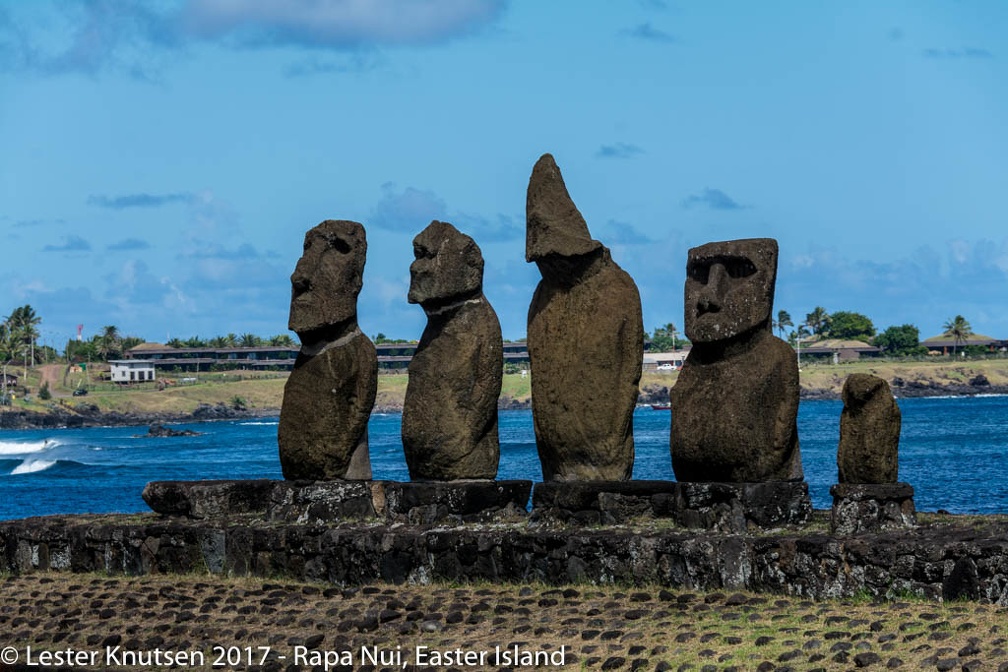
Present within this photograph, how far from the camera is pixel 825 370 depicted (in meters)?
153

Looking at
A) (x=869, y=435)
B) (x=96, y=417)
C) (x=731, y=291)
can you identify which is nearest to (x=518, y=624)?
(x=869, y=435)

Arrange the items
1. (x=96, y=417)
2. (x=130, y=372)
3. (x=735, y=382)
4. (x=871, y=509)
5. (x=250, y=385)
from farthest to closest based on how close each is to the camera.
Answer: (x=130, y=372) < (x=250, y=385) < (x=96, y=417) < (x=735, y=382) < (x=871, y=509)

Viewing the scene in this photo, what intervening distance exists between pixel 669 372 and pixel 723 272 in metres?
142

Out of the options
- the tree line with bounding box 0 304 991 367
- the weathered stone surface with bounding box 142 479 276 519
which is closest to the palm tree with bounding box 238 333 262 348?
the tree line with bounding box 0 304 991 367

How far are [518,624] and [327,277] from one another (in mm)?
5435

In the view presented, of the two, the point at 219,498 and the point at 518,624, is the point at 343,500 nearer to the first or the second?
the point at 219,498

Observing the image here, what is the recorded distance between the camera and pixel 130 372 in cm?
15312

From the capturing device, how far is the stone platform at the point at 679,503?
13.8 meters

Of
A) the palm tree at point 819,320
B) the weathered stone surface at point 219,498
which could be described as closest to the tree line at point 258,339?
the palm tree at point 819,320

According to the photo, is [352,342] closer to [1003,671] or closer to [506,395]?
[1003,671]

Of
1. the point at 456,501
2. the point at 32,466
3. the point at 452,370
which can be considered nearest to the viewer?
the point at 456,501

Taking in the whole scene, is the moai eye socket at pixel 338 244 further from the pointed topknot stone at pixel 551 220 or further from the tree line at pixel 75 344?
the tree line at pixel 75 344

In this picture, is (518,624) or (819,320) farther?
(819,320)

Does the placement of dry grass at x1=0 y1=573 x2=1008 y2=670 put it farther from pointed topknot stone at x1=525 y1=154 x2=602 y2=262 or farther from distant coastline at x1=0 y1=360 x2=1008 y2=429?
distant coastline at x1=0 y1=360 x2=1008 y2=429
